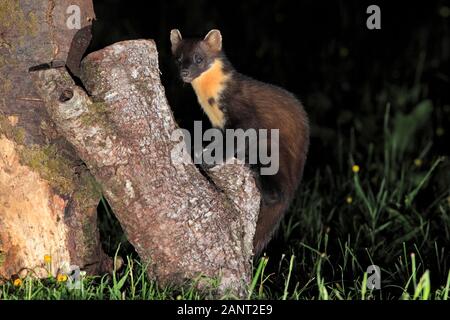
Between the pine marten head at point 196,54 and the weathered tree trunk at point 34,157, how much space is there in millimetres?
1422

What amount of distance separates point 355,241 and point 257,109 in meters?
1.15

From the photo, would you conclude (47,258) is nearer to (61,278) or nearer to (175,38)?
(61,278)

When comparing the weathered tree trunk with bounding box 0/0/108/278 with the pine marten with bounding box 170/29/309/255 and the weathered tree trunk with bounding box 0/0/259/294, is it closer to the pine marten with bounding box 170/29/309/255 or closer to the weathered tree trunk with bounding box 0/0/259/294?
the weathered tree trunk with bounding box 0/0/259/294

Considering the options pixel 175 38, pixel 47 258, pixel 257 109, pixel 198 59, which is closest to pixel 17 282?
pixel 47 258

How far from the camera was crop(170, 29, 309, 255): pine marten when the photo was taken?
17.2 ft

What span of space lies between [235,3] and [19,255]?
5.20m

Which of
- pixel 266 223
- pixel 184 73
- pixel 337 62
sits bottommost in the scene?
pixel 266 223

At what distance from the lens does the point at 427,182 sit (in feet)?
22.2

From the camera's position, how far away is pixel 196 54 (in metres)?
5.75

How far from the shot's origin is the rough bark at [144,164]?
4.08 m

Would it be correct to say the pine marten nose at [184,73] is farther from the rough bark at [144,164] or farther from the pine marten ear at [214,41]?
the rough bark at [144,164]

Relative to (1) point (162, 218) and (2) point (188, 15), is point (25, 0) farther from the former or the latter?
(2) point (188, 15)
